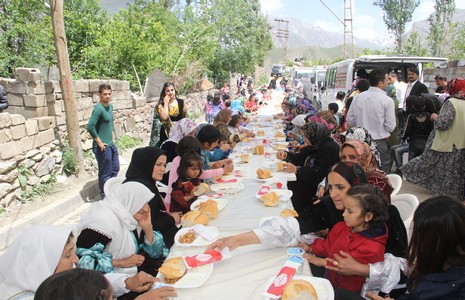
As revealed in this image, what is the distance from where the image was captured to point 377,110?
4816 mm

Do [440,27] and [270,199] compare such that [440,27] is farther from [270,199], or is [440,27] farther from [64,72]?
[270,199]

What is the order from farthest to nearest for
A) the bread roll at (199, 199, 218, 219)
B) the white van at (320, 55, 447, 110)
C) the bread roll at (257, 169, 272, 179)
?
1. the white van at (320, 55, 447, 110)
2. the bread roll at (257, 169, 272, 179)
3. the bread roll at (199, 199, 218, 219)

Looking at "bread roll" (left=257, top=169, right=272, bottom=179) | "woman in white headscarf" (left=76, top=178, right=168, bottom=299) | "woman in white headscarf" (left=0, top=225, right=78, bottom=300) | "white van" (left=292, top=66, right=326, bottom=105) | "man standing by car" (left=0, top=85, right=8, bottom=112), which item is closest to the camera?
"woman in white headscarf" (left=0, top=225, right=78, bottom=300)

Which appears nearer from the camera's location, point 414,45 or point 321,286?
point 321,286

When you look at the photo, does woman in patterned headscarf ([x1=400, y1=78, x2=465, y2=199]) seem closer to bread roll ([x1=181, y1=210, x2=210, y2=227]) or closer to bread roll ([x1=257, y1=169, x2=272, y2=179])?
bread roll ([x1=257, y1=169, x2=272, y2=179])

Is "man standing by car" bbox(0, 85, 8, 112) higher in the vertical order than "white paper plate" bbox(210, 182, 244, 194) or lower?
higher

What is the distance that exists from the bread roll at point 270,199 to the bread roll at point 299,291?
3.71ft

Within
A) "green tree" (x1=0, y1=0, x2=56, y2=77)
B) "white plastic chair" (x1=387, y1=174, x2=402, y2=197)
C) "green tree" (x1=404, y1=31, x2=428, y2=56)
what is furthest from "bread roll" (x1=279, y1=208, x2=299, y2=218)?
"green tree" (x1=404, y1=31, x2=428, y2=56)

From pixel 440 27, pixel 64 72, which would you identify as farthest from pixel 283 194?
pixel 440 27

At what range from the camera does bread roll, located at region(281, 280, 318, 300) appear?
1.55 m

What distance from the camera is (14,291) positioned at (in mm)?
1524

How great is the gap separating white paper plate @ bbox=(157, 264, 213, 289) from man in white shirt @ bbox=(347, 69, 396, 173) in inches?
151

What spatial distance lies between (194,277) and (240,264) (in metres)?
0.29

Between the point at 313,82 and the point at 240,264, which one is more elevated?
the point at 313,82
